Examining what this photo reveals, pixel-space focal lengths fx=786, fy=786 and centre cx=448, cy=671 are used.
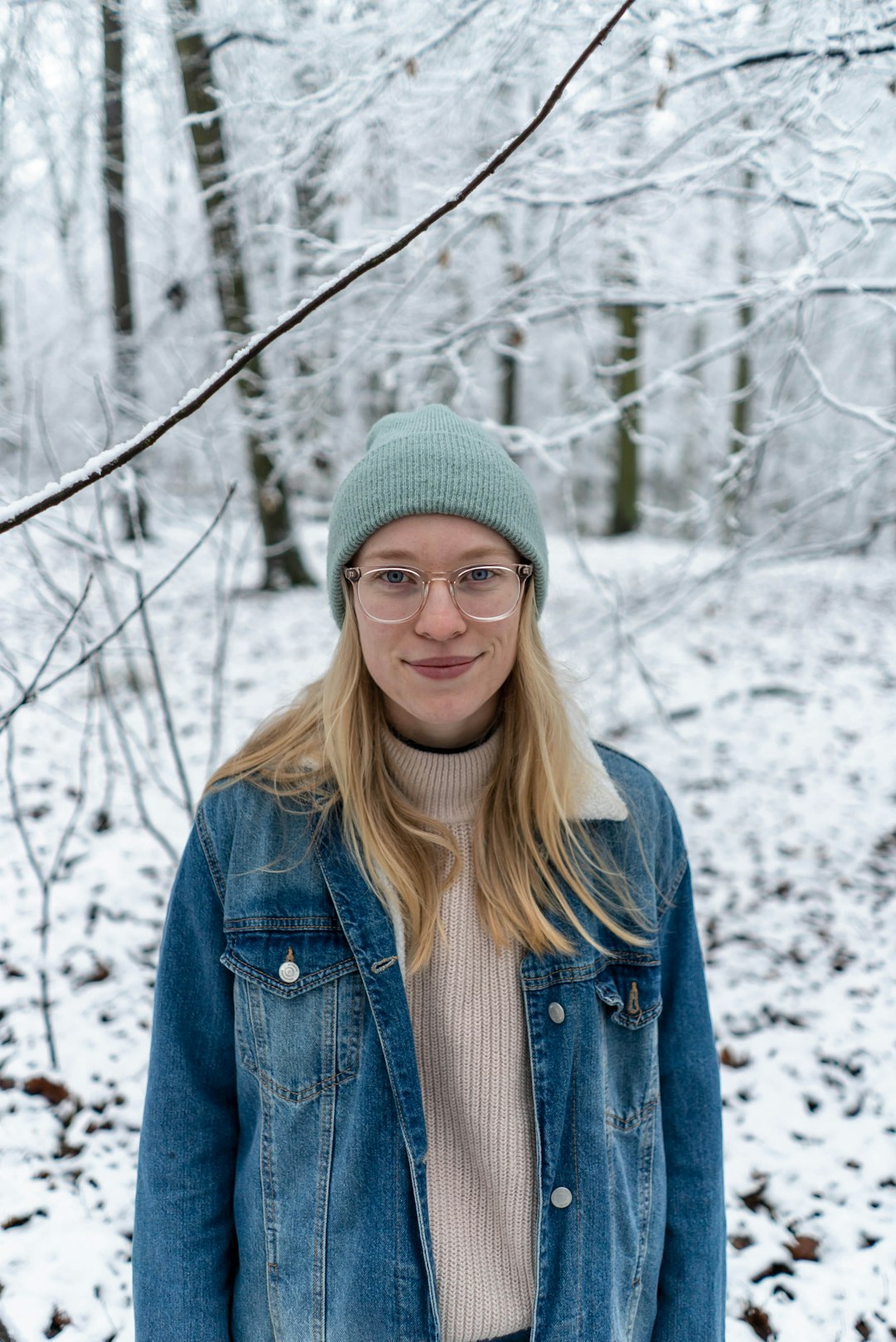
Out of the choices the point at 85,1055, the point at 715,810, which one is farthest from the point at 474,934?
the point at 715,810

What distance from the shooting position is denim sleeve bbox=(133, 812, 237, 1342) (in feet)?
3.94

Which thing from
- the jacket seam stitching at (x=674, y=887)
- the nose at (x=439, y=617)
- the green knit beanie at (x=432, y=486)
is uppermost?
the green knit beanie at (x=432, y=486)

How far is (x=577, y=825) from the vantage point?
1.38 metres

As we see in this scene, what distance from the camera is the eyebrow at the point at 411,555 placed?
47.0 inches

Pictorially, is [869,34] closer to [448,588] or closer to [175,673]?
[448,588]

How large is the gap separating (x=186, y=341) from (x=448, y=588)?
6097mm

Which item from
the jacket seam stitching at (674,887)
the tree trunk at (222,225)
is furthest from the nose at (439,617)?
the tree trunk at (222,225)

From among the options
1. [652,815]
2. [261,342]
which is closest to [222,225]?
[652,815]

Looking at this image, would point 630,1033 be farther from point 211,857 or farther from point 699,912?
point 699,912

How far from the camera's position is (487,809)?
1364 millimetres

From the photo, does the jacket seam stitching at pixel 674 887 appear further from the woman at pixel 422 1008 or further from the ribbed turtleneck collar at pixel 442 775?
the ribbed turtleneck collar at pixel 442 775

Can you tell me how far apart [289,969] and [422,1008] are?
0.23 metres

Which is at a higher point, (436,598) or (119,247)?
(119,247)

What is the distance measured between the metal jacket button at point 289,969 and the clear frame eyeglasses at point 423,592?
1.77 feet
